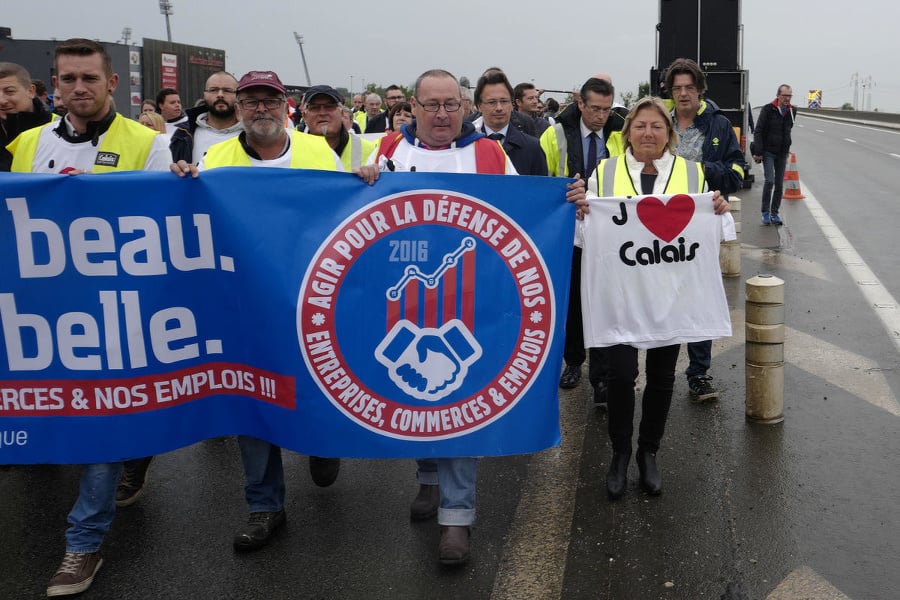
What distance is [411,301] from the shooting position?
362 cm

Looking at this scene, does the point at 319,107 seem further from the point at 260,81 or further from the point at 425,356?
the point at 425,356

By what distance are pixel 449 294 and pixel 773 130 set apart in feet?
35.9

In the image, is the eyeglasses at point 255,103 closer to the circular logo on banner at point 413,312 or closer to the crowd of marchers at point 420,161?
the crowd of marchers at point 420,161

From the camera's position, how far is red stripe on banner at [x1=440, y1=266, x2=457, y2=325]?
362 cm

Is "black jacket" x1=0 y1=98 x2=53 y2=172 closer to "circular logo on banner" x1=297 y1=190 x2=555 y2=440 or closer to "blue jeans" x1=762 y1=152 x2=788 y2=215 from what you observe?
"circular logo on banner" x1=297 y1=190 x2=555 y2=440

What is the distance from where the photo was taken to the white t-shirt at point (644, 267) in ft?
13.8

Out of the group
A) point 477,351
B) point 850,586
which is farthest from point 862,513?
point 477,351

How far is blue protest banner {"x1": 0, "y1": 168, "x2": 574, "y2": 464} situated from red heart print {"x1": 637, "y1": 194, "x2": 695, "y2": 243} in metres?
0.80

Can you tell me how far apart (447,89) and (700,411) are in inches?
107

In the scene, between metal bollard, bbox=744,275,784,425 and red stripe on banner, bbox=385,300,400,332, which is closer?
red stripe on banner, bbox=385,300,400,332

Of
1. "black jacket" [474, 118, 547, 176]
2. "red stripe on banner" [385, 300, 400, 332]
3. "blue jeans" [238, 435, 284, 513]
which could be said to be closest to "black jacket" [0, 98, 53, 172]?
"blue jeans" [238, 435, 284, 513]

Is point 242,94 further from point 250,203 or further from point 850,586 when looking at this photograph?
point 850,586

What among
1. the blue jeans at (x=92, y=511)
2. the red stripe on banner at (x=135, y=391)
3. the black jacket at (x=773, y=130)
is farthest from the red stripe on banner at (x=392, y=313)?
the black jacket at (x=773, y=130)

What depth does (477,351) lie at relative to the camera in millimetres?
3664
